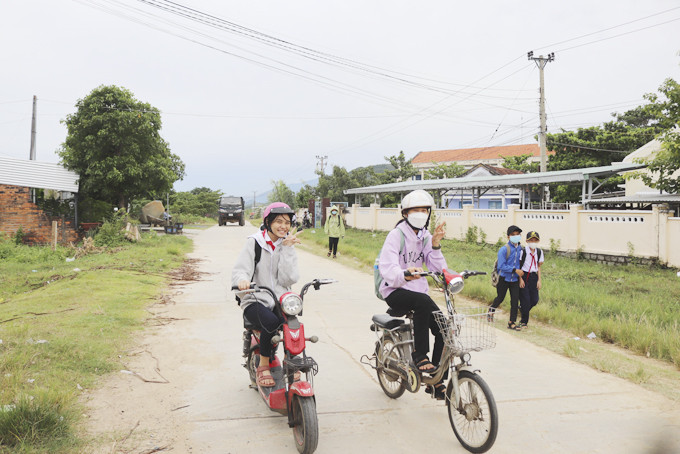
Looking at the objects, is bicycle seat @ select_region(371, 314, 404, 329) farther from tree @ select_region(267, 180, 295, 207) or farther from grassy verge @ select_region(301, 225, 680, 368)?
tree @ select_region(267, 180, 295, 207)

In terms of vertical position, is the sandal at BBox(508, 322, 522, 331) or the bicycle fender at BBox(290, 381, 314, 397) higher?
the bicycle fender at BBox(290, 381, 314, 397)

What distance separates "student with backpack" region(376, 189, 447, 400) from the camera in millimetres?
3787

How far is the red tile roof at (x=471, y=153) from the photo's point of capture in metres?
73.6

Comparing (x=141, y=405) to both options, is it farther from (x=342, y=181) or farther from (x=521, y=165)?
(x=342, y=181)

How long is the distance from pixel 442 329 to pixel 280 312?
119cm

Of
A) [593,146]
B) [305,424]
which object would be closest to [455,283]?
[305,424]

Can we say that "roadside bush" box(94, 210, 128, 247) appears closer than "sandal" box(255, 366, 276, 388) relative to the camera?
No

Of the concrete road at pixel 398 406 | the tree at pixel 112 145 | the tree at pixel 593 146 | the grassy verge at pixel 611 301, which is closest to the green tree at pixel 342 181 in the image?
the tree at pixel 593 146

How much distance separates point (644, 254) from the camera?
13.0 metres

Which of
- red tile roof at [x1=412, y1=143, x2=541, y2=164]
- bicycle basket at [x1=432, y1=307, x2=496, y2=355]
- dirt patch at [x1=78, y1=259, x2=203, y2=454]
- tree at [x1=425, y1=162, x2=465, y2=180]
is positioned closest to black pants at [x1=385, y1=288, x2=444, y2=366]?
bicycle basket at [x1=432, y1=307, x2=496, y2=355]

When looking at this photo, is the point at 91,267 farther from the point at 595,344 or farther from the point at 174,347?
the point at 595,344

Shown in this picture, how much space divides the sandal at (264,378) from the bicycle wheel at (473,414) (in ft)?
4.31

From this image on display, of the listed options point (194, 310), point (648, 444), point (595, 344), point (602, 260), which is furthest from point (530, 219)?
point (648, 444)

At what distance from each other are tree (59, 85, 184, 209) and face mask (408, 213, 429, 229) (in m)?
19.9
